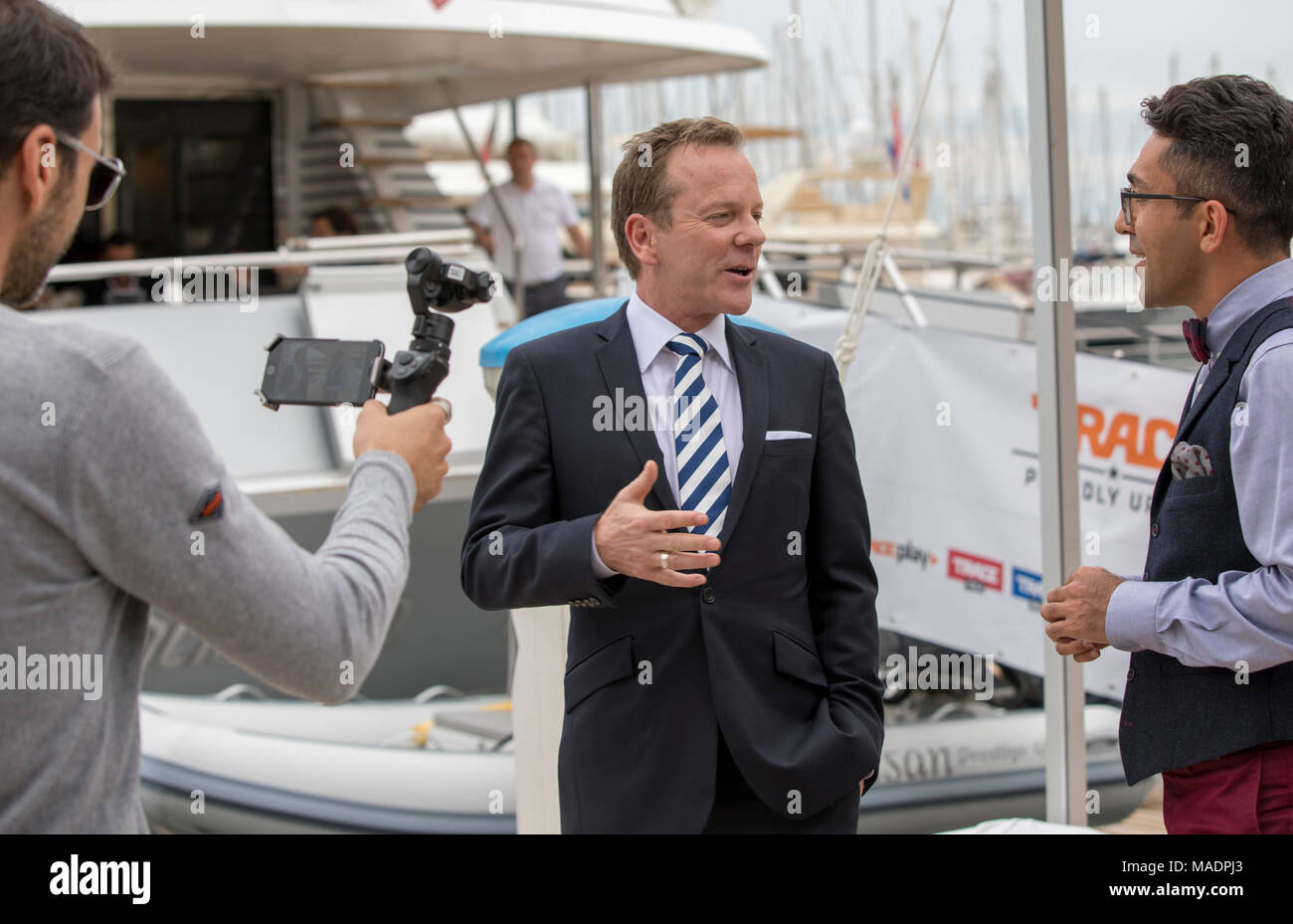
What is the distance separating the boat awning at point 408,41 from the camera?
7371 millimetres

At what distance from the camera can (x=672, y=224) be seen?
2418mm

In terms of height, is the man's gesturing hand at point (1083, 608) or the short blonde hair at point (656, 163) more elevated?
the short blonde hair at point (656, 163)

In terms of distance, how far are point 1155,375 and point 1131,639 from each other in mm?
2591

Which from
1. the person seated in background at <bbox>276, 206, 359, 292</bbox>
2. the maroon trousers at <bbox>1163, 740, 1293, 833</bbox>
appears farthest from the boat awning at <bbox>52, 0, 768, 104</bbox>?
the maroon trousers at <bbox>1163, 740, 1293, 833</bbox>

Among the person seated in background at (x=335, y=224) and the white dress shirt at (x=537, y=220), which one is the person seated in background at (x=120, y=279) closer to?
the person seated in background at (x=335, y=224)

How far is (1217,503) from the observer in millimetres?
2184

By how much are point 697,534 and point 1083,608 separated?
672mm

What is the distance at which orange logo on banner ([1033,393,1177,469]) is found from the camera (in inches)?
177

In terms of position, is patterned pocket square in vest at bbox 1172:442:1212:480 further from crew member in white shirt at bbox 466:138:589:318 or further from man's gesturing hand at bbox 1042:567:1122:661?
crew member in white shirt at bbox 466:138:589:318

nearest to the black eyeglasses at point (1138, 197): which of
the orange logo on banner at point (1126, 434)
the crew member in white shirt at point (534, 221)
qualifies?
the orange logo on banner at point (1126, 434)

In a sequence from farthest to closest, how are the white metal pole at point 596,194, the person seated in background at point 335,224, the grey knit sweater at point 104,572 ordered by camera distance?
1. the white metal pole at point 596,194
2. the person seated in background at point 335,224
3. the grey knit sweater at point 104,572

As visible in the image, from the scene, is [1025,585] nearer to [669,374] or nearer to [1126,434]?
[1126,434]

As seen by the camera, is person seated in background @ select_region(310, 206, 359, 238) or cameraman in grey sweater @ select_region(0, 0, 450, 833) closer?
cameraman in grey sweater @ select_region(0, 0, 450, 833)

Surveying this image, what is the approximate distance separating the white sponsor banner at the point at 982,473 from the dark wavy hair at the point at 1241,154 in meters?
2.33
